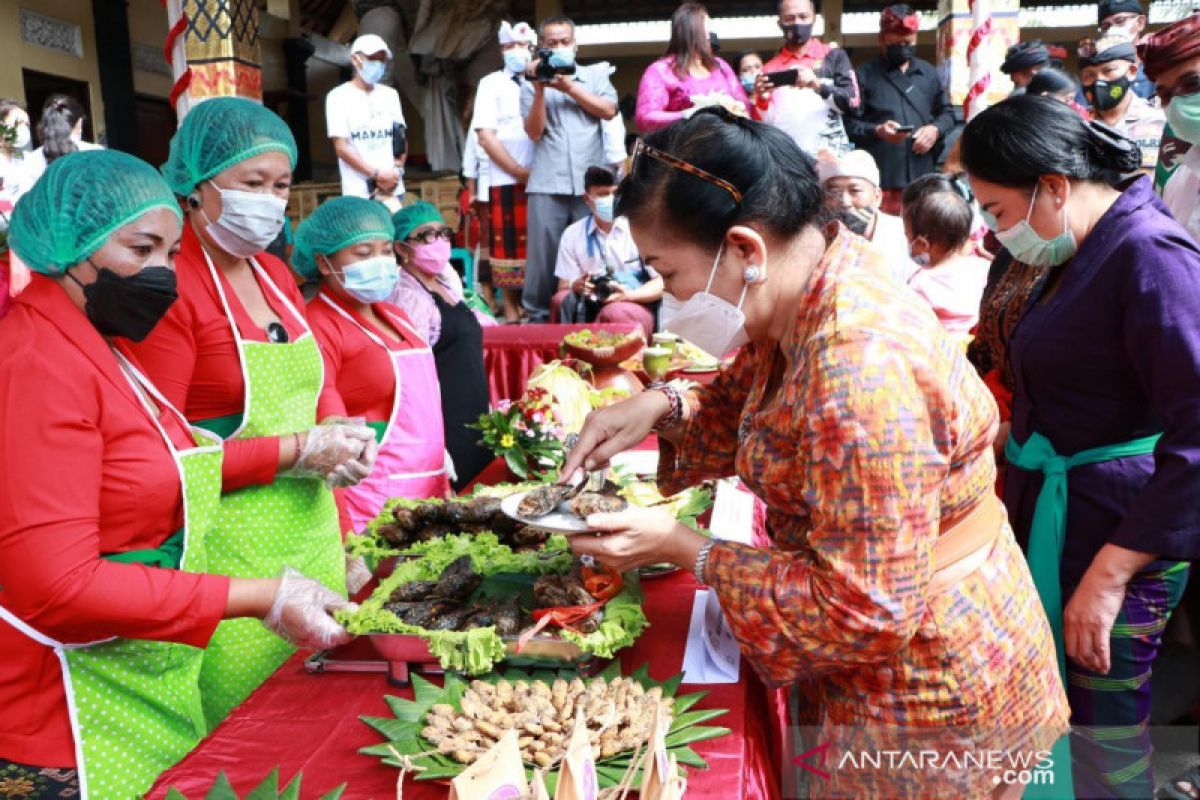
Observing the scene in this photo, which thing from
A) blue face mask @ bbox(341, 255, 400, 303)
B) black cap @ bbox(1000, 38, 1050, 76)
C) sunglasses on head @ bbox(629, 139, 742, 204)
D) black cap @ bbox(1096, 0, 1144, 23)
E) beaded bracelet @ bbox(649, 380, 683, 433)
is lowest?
beaded bracelet @ bbox(649, 380, 683, 433)

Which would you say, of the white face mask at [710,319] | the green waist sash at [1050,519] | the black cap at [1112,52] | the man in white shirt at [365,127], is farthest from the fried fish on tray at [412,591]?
the black cap at [1112,52]

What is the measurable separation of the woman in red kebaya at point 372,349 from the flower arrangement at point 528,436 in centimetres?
37

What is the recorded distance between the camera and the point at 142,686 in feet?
5.16

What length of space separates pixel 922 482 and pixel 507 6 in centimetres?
1217

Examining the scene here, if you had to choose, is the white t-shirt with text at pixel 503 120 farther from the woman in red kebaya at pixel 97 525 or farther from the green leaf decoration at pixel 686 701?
the green leaf decoration at pixel 686 701

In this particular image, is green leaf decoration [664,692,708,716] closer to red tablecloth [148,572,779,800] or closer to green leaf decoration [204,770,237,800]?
red tablecloth [148,572,779,800]

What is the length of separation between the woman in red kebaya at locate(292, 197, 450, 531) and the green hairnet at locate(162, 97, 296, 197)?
70 centimetres

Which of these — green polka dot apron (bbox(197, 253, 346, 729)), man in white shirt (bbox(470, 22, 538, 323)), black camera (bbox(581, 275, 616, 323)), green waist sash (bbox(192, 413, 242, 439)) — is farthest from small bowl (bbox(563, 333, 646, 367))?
man in white shirt (bbox(470, 22, 538, 323))

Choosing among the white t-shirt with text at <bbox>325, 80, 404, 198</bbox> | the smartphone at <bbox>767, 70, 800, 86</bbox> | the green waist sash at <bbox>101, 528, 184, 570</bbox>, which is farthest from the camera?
the white t-shirt with text at <bbox>325, 80, 404, 198</bbox>

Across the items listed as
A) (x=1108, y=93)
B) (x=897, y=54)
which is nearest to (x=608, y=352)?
(x=1108, y=93)

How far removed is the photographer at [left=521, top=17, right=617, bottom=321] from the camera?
17.3 ft

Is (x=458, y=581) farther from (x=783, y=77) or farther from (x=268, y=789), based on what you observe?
(x=783, y=77)

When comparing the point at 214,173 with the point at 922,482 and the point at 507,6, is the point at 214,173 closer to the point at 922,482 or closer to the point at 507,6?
the point at 922,482

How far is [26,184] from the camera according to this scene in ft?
17.7
